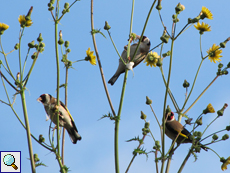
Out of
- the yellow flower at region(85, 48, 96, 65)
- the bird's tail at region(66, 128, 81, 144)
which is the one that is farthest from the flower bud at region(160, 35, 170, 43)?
the bird's tail at region(66, 128, 81, 144)

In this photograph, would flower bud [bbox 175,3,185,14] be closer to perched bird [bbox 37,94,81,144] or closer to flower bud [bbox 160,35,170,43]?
flower bud [bbox 160,35,170,43]

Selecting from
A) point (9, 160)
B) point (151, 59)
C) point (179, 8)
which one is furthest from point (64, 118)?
point (179, 8)

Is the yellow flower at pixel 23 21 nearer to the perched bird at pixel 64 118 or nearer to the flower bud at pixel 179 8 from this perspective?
the flower bud at pixel 179 8

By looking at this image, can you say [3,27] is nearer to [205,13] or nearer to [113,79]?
[205,13]

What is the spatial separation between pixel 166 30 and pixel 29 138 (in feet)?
5.85

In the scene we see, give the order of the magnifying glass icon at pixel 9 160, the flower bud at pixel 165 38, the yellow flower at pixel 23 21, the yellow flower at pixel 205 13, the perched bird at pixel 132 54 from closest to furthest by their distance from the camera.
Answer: the flower bud at pixel 165 38, the yellow flower at pixel 23 21, the yellow flower at pixel 205 13, the magnifying glass icon at pixel 9 160, the perched bird at pixel 132 54

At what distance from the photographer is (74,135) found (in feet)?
20.0

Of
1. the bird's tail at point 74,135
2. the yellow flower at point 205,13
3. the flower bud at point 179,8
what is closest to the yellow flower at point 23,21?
the flower bud at point 179,8

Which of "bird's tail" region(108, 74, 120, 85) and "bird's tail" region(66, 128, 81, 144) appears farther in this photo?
"bird's tail" region(108, 74, 120, 85)

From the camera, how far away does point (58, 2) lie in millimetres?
3848

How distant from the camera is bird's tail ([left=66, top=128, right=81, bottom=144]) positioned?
6.06 m

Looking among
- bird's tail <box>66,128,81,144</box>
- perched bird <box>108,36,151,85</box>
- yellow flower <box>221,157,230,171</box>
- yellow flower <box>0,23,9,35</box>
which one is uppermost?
perched bird <box>108,36,151,85</box>

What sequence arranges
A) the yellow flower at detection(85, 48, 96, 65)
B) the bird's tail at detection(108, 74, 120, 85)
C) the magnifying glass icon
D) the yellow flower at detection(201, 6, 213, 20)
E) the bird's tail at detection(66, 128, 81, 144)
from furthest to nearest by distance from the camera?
the bird's tail at detection(108, 74, 120, 85)
the bird's tail at detection(66, 128, 81, 144)
the magnifying glass icon
the yellow flower at detection(85, 48, 96, 65)
the yellow flower at detection(201, 6, 213, 20)

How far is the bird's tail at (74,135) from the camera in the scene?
19.9ft
